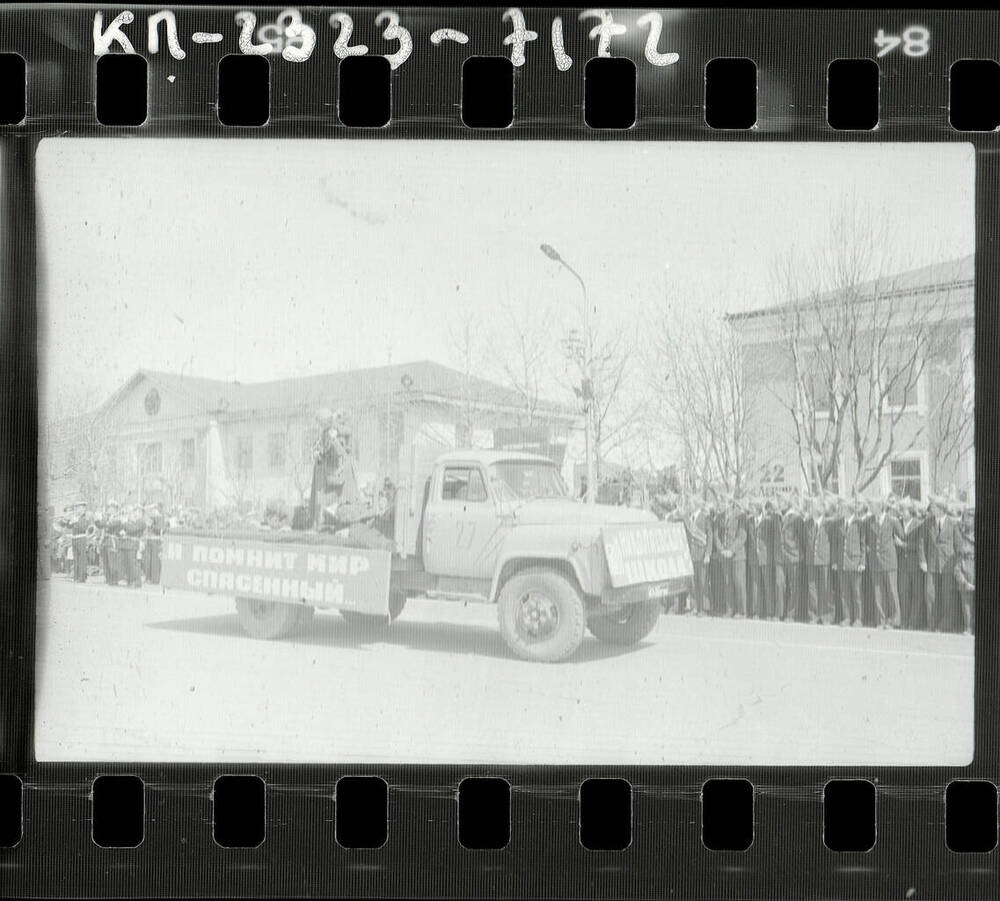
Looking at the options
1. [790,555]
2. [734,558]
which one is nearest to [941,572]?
[790,555]

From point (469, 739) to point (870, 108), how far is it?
3275mm

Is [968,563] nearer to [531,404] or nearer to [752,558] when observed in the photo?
[752,558]

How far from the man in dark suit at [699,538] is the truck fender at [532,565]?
1.70ft

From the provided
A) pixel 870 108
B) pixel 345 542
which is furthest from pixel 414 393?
pixel 870 108

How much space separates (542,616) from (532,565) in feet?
0.87

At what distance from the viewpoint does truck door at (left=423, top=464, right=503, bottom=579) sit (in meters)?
4.47

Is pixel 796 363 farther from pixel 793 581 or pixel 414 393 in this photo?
pixel 414 393

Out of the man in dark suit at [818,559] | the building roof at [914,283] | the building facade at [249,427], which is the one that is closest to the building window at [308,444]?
the building facade at [249,427]

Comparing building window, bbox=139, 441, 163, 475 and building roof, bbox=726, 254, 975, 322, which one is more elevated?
building roof, bbox=726, 254, 975, 322

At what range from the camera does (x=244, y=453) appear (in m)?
4.28

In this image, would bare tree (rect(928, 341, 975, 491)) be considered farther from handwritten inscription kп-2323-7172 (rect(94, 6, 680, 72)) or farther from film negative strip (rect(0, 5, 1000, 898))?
handwritten inscription kп-2323-7172 (rect(94, 6, 680, 72))

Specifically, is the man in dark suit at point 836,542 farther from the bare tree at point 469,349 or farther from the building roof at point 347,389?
the bare tree at point 469,349

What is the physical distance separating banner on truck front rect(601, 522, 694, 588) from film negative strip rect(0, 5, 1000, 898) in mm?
23

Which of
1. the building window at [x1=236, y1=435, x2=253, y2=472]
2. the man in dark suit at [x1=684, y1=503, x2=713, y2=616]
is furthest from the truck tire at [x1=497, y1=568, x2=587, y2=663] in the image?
the building window at [x1=236, y1=435, x2=253, y2=472]
